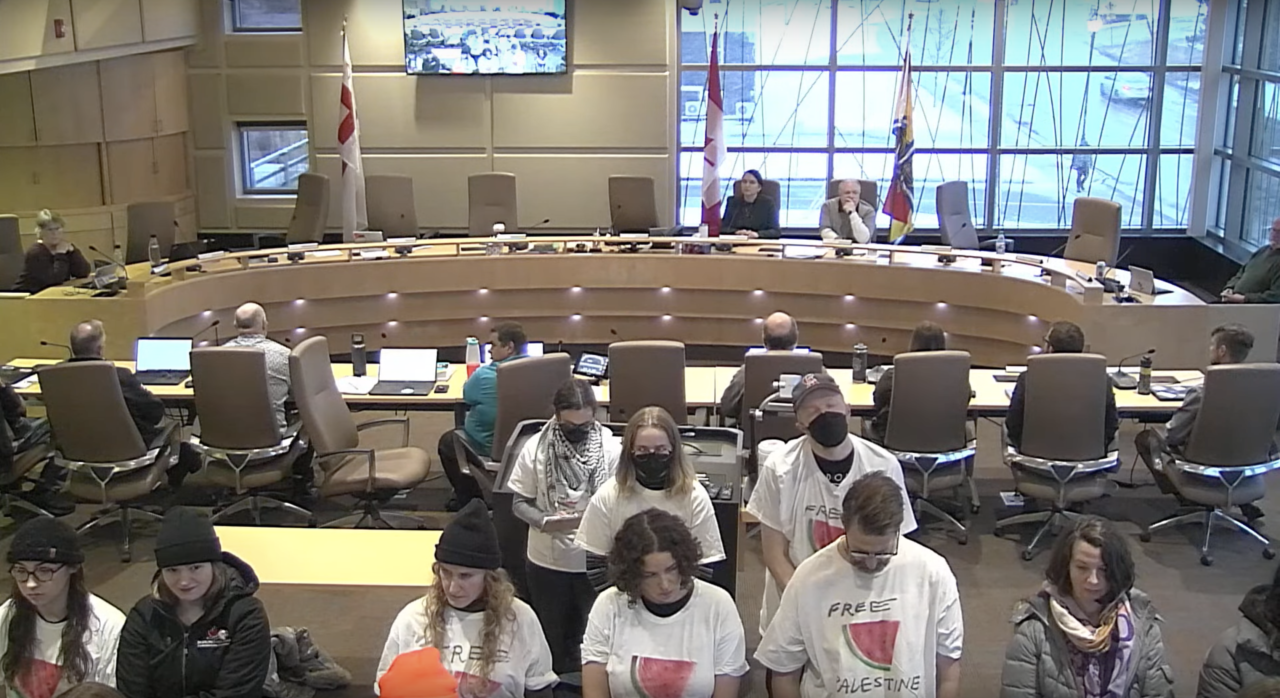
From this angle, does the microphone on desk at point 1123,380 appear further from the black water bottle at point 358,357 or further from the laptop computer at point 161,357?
the laptop computer at point 161,357

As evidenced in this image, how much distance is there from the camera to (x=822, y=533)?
3.62 meters

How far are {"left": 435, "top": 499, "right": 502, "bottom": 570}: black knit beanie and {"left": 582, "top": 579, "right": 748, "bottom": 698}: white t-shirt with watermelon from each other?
324mm

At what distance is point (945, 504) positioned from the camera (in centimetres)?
629

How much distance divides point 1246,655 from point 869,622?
108 centimetres

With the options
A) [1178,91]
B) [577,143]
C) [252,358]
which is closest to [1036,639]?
[252,358]

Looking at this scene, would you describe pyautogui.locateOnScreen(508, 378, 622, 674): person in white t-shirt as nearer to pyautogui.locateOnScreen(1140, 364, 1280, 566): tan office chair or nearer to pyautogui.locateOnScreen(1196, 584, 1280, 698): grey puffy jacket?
pyautogui.locateOnScreen(1196, 584, 1280, 698): grey puffy jacket

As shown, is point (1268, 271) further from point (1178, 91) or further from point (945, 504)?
point (1178, 91)

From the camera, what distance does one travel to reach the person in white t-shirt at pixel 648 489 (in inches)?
145

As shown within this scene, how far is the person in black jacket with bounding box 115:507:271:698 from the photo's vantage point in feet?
10.7

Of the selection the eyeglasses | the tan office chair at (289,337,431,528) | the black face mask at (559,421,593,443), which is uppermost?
the black face mask at (559,421,593,443)

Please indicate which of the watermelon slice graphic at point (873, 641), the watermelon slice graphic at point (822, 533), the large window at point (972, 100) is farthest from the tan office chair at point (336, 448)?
the large window at point (972, 100)

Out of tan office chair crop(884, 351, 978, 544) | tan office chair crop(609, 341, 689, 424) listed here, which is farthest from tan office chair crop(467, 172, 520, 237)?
tan office chair crop(884, 351, 978, 544)

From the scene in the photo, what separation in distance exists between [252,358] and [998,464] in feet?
13.1

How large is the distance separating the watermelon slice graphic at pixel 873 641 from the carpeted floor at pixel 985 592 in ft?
5.20
